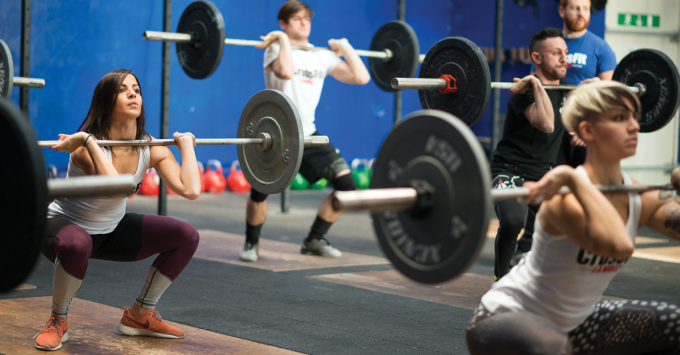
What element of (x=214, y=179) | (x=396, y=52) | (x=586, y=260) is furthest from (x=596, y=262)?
(x=214, y=179)

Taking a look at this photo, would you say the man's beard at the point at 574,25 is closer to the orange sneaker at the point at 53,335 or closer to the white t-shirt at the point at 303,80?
the white t-shirt at the point at 303,80

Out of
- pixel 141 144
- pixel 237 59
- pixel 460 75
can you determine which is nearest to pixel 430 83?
pixel 460 75

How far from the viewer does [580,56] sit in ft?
12.6

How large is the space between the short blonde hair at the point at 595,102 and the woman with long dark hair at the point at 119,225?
1.35 metres

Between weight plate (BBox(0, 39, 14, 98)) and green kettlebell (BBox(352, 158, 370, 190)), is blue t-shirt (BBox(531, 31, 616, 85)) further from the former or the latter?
green kettlebell (BBox(352, 158, 370, 190))

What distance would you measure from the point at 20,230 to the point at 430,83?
207cm

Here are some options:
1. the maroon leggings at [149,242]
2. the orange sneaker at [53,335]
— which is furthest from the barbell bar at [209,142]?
the orange sneaker at [53,335]

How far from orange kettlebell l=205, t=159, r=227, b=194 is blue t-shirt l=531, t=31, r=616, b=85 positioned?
5225 mm

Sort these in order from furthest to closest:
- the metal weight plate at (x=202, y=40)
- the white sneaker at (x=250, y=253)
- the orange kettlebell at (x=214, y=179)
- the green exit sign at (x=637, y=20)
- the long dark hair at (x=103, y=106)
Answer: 1. the green exit sign at (x=637, y=20)
2. the orange kettlebell at (x=214, y=179)
3. the white sneaker at (x=250, y=253)
4. the metal weight plate at (x=202, y=40)
5. the long dark hair at (x=103, y=106)

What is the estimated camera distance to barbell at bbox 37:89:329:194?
2.77 meters

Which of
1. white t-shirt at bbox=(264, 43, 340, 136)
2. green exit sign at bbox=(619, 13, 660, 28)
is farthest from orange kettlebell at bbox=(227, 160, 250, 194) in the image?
green exit sign at bbox=(619, 13, 660, 28)

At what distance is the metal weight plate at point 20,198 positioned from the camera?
1.47m

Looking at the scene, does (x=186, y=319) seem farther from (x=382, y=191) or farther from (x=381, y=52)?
(x=381, y=52)

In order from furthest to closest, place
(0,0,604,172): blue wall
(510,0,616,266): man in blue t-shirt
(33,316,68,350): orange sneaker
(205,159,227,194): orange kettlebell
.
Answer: (205,159,227,194): orange kettlebell → (0,0,604,172): blue wall → (510,0,616,266): man in blue t-shirt → (33,316,68,350): orange sneaker
